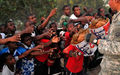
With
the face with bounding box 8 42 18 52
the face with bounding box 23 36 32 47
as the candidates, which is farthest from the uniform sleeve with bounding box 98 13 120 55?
the face with bounding box 8 42 18 52

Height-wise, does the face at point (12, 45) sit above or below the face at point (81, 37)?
below

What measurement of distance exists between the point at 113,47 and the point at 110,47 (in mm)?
34

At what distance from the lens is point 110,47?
139 cm

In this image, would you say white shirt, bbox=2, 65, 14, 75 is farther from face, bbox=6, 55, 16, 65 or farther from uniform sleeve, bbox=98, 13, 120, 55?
uniform sleeve, bbox=98, 13, 120, 55

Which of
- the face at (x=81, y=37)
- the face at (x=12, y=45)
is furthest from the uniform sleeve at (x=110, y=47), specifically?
the face at (x=12, y=45)

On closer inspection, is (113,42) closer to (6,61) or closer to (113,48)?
(113,48)

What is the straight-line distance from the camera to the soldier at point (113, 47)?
4.53 feet

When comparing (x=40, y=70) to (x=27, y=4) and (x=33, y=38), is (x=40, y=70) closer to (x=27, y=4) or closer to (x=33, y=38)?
(x=33, y=38)

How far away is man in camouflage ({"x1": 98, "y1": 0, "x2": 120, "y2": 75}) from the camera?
1.38 m

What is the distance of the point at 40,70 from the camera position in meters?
2.95

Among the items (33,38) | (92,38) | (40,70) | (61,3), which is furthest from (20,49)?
(61,3)

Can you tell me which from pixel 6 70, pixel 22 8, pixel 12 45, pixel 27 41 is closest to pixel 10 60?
pixel 6 70

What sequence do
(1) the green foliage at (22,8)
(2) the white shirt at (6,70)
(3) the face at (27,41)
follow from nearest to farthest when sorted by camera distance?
(2) the white shirt at (6,70)
(3) the face at (27,41)
(1) the green foliage at (22,8)

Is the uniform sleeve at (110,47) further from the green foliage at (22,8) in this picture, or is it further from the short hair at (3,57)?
the green foliage at (22,8)
